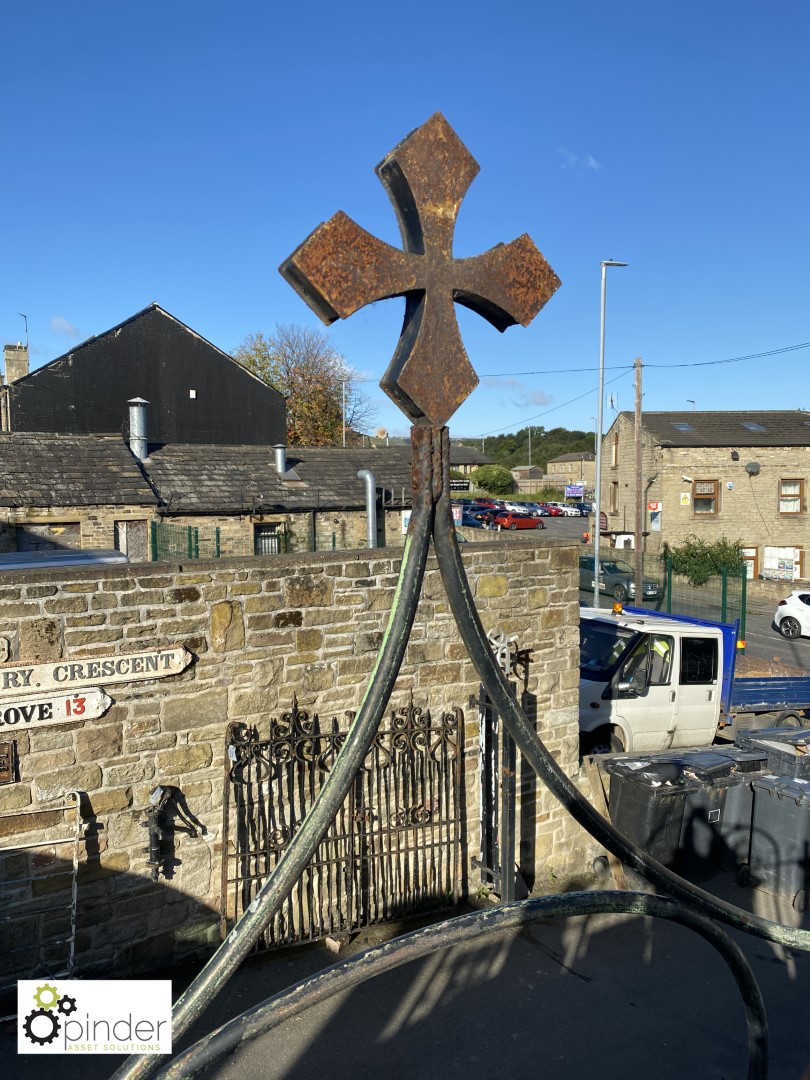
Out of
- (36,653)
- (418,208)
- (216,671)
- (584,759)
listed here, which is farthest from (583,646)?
(418,208)

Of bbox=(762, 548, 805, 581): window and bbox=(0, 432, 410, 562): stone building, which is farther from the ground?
bbox=(0, 432, 410, 562): stone building

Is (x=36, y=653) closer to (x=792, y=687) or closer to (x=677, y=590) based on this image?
(x=792, y=687)

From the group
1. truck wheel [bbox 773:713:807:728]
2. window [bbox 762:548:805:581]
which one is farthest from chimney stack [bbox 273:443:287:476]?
window [bbox 762:548:805:581]

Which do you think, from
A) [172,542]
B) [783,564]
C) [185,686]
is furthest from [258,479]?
[783,564]

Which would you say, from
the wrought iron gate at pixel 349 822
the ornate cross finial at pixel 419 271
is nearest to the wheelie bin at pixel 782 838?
the wrought iron gate at pixel 349 822

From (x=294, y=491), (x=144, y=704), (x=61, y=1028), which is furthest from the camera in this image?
(x=294, y=491)

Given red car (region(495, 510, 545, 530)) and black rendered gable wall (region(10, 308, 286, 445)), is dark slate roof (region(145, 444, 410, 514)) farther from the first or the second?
red car (region(495, 510, 545, 530))

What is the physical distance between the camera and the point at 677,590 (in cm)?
2120

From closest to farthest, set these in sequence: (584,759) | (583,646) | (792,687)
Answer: (584,759) < (583,646) < (792,687)

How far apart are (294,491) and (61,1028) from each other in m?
16.1

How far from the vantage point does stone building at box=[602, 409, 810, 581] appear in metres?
29.4

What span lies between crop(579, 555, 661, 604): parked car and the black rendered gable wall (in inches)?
600

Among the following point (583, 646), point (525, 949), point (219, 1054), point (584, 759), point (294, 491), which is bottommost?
point (525, 949)

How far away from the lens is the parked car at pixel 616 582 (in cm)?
2214
